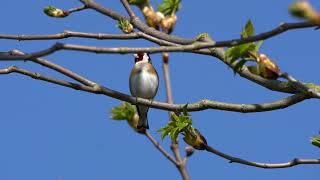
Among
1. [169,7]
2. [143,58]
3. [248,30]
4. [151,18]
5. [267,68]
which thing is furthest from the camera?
[143,58]

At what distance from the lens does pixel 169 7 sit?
4.15 meters

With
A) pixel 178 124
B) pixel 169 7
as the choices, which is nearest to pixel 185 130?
pixel 178 124

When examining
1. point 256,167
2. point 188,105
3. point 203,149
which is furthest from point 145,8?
point 256,167

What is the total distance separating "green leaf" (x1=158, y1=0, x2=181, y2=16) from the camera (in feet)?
13.6

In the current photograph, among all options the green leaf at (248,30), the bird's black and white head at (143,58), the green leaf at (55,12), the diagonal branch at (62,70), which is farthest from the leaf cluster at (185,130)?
the bird's black and white head at (143,58)

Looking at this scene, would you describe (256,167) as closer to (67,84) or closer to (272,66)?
(272,66)

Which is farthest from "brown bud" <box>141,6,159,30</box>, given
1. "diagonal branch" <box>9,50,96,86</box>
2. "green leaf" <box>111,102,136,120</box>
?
"green leaf" <box>111,102,136,120</box>

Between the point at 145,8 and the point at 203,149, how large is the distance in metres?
0.99

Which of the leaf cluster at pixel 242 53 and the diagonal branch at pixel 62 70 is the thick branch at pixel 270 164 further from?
the diagonal branch at pixel 62 70

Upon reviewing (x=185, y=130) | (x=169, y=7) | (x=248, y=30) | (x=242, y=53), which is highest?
(x=169, y=7)

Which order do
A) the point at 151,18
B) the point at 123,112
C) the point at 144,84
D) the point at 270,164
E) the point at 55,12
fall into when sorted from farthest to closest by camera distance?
the point at 144,84, the point at 123,112, the point at 55,12, the point at 151,18, the point at 270,164

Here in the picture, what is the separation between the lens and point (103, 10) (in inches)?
169

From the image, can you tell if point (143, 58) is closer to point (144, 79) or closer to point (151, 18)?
point (144, 79)

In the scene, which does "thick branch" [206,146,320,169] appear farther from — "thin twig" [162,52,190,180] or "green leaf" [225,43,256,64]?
"green leaf" [225,43,256,64]
